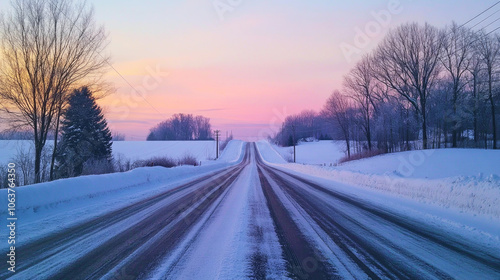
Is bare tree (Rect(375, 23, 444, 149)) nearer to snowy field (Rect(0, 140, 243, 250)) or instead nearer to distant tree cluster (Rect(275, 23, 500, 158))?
distant tree cluster (Rect(275, 23, 500, 158))

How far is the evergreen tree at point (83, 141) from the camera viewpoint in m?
22.5

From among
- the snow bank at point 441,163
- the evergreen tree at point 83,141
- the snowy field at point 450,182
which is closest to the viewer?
the snowy field at point 450,182

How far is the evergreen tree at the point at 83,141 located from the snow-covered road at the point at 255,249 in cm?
1666

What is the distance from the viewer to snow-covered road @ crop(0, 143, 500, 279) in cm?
394

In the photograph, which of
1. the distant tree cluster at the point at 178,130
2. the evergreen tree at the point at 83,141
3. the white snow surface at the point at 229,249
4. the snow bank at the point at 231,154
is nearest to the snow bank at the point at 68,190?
the white snow surface at the point at 229,249

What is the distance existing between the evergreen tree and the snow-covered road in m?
16.7

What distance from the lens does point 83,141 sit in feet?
96.7

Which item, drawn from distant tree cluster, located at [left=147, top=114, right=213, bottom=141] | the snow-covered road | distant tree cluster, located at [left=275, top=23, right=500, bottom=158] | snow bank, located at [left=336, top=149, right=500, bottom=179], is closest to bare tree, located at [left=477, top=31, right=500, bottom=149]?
distant tree cluster, located at [left=275, top=23, right=500, bottom=158]

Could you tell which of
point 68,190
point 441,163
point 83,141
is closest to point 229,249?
point 68,190

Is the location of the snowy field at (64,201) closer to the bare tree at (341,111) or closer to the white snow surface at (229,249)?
the white snow surface at (229,249)

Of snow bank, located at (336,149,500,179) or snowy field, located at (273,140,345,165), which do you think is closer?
snow bank, located at (336,149,500,179)

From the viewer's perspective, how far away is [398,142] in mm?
50156

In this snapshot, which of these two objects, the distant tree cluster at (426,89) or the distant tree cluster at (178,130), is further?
the distant tree cluster at (178,130)

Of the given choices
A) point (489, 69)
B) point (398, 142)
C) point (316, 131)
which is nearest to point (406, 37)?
point (489, 69)
